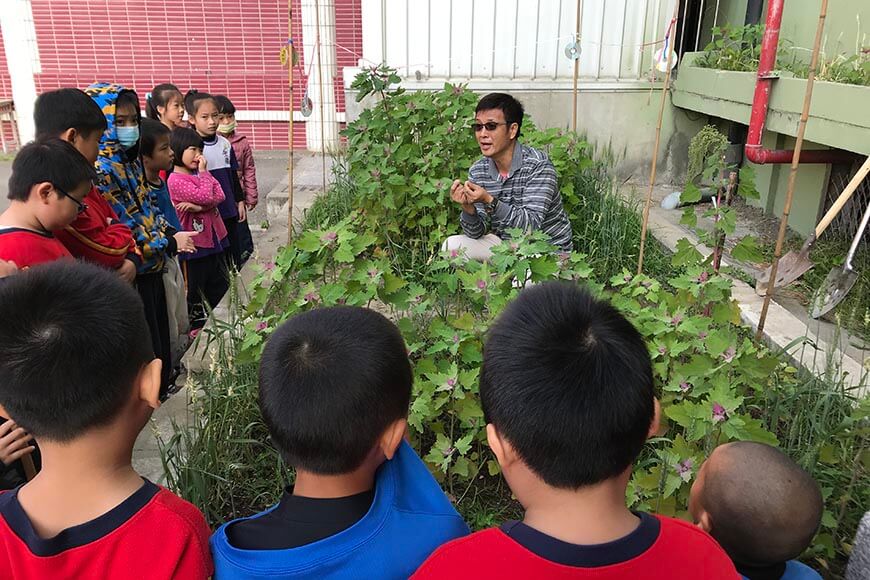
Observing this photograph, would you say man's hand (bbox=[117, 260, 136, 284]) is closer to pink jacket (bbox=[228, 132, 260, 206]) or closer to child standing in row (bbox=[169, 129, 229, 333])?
child standing in row (bbox=[169, 129, 229, 333])

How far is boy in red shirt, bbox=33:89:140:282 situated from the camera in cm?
251

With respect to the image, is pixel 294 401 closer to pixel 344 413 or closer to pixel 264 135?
pixel 344 413

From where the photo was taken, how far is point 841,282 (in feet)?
11.9

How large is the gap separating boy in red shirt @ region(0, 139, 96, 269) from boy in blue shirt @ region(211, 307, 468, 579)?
53.6 inches

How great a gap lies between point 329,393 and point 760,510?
0.84 meters

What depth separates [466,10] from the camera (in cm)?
645

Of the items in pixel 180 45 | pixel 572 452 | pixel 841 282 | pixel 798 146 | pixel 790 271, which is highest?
pixel 180 45

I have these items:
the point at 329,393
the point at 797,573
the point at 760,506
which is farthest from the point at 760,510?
the point at 329,393

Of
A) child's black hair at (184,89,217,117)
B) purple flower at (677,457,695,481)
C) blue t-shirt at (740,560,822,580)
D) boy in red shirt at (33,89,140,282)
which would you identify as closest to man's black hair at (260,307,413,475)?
blue t-shirt at (740,560,822,580)

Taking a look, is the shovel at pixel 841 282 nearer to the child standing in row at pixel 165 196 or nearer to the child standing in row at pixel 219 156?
the child standing in row at pixel 165 196

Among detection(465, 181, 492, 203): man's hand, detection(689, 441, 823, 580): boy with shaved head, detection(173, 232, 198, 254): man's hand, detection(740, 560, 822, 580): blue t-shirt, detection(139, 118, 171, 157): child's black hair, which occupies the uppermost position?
detection(139, 118, 171, 157): child's black hair

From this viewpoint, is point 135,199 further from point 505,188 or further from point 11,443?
point 505,188

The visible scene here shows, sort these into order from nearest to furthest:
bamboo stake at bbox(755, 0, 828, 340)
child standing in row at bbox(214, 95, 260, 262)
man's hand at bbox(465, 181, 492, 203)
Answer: bamboo stake at bbox(755, 0, 828, 340) < man's hand at bbox(465, 181, 492, 203) < child standing in row at bbox(214, 95, 260, 262)

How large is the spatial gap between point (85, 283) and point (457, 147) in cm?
358
